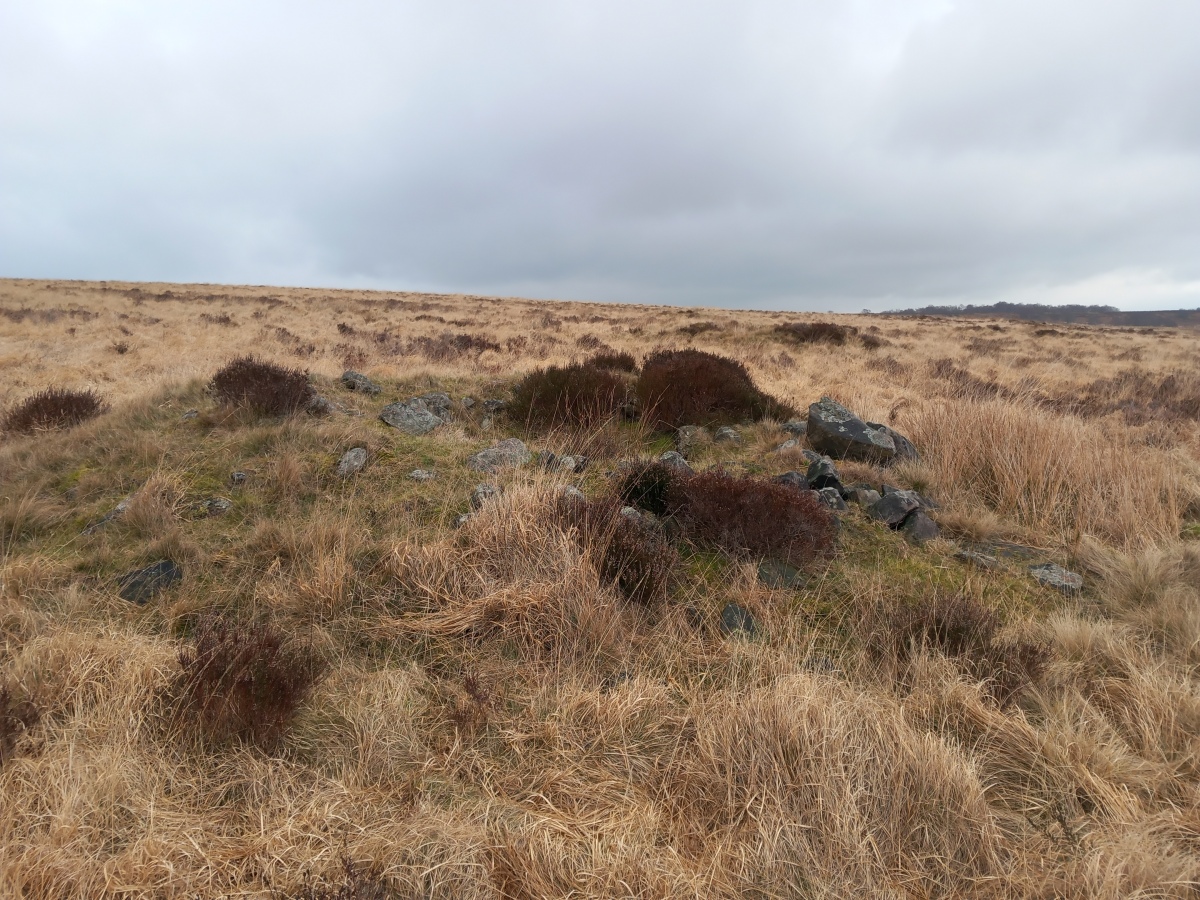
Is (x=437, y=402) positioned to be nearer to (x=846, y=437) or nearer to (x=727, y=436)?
(x=727, y=436)

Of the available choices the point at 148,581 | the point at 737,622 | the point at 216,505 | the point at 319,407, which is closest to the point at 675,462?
the point at 737,622

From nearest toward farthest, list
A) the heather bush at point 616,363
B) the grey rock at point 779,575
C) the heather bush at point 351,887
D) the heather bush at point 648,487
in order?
1. the heather bush at point 351,887
2. the grey rock at point 779,575
3. the heather bush at point 648,487
4. the heather bush at point 616,363

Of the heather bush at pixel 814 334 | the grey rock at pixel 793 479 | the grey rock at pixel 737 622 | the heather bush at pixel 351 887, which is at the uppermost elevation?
the heather bush at pixel 814 334

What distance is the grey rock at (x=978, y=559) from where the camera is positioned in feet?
13.2

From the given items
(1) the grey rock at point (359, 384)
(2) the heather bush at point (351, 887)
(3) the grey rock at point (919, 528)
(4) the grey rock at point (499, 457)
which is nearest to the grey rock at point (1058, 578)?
(3) the grey rock at point (919, 528)

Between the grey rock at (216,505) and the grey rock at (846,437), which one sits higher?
the grey rock at (846,437)

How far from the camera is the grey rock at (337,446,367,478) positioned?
492cm

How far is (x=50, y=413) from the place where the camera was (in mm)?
6375

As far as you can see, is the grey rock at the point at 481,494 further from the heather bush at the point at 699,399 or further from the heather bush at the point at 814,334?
the heather bush at the point at 814,334

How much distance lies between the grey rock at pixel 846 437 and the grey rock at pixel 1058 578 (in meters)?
1.85

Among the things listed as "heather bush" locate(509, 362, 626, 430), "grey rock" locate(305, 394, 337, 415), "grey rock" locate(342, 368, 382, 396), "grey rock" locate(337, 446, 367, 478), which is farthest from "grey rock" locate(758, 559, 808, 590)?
"grey rock" locate(342, 368, 382, 396)

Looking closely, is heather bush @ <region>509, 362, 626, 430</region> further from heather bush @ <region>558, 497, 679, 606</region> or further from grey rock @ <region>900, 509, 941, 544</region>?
grey rock @ <region>900, 509, 941, 544</region>

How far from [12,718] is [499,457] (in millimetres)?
3460

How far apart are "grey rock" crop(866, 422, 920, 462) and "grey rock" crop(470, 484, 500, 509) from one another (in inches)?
154
